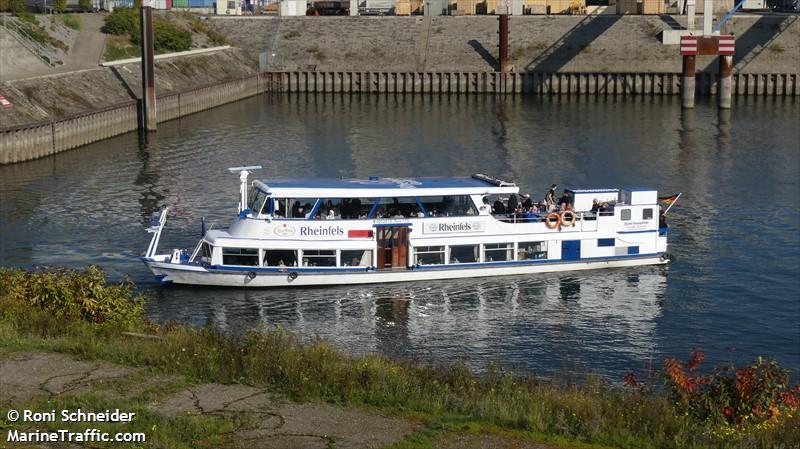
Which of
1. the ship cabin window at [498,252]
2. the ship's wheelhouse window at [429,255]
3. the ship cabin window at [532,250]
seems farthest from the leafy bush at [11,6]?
the ship cabin window at [532,250]

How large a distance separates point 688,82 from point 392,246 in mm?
66913

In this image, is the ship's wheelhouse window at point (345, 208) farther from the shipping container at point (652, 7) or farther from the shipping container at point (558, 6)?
the shipping container at point (558, 6)

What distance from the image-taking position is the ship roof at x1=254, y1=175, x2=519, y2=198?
48.8 m

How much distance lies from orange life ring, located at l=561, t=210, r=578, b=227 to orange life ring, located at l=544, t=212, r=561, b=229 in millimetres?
195

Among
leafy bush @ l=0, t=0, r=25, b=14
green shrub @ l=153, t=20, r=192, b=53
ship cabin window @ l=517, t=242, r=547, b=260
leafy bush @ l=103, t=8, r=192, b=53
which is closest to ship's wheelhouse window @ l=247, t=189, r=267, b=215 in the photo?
ship cabin window @ l=517, t=242, r=547, b=260

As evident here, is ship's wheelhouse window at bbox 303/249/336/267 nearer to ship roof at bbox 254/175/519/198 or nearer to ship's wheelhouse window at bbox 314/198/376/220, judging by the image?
ship's wheelhouse window at bbox 314/198/376/220

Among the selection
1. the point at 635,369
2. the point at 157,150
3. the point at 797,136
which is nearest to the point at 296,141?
the point at 157,150

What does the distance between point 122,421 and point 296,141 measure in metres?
68.4

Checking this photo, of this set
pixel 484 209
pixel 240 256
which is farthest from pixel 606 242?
pixel 240 256

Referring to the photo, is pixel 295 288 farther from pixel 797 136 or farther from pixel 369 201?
pixel 797 136

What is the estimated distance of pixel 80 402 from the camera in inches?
966

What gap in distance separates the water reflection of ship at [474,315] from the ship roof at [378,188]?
13.3ft

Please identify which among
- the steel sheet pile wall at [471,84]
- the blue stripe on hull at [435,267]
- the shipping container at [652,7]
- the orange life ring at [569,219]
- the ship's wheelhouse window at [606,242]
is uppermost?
the shipping container at [652,7]

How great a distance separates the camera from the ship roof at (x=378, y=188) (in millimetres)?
48781
